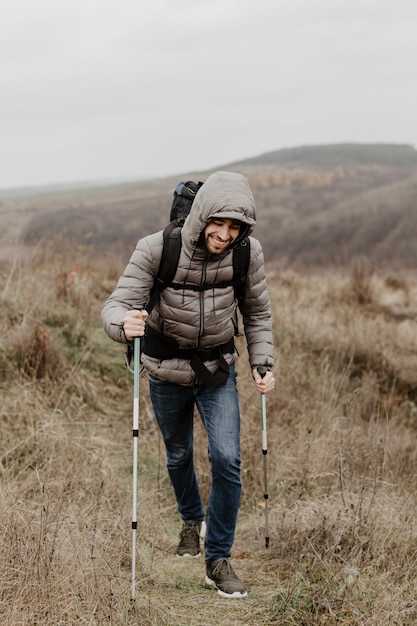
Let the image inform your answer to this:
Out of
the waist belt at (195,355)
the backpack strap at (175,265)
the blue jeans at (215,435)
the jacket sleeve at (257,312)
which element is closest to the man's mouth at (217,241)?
the backpack strap at (175,265)

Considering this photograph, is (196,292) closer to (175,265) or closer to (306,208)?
(175,265)

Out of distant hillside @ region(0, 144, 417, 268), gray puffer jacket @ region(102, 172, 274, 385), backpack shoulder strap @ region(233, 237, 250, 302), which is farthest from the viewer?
distant hillside @ region(0, 144, 417, 268)

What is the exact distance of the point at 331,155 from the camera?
5109cm

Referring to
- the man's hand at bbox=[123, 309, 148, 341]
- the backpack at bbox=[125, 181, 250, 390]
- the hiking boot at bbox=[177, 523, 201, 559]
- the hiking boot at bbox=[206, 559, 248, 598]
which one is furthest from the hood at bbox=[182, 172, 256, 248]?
the hiking boot at bbox=[177, 523, 201, 559]

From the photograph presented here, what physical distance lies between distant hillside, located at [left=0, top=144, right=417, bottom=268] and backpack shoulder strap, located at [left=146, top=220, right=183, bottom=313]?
15646mm

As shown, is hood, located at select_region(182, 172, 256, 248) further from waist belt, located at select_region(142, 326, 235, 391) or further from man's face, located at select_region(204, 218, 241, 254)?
waist belt, located at select_region(142, 326, 235, 391)

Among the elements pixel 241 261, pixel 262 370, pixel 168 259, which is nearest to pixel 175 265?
pixel 168 259

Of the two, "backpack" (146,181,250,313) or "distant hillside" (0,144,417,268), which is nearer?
"backpack" (146,181,250,313)

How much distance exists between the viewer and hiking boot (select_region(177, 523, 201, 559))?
415 cm

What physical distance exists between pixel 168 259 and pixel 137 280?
19cm

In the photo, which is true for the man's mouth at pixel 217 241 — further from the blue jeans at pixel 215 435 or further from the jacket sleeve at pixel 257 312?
the blue jeans at pixel 215 435

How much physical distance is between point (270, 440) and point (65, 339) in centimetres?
306

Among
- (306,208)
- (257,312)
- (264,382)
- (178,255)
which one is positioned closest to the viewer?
(178,255)

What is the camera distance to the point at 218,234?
3.29 metres
